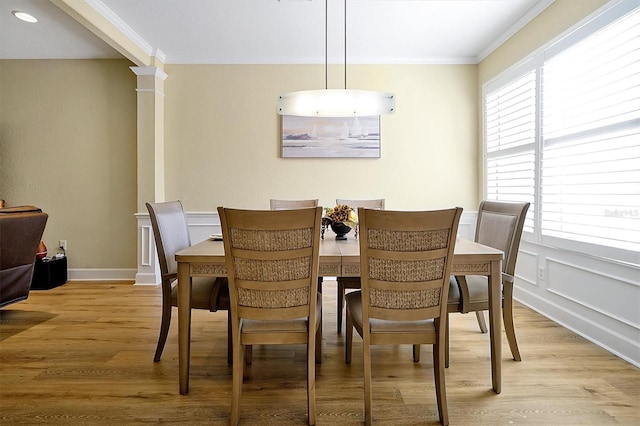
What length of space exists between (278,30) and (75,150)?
9.22ft

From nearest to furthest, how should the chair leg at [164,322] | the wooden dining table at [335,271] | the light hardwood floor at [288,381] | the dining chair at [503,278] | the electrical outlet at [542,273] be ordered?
the light hardwood floor at [288,381] < the wooden dining table at [335,271] < the dining chair at [503,278] < the chair leg at [164,322] < the electrical outlet at [542,273]

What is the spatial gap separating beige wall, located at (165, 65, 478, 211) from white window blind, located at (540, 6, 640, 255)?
132cm

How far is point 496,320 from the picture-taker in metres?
1.83

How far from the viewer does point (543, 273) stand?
306 centimetres

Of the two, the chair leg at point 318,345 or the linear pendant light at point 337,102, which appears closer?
the chair leg at point 318,345

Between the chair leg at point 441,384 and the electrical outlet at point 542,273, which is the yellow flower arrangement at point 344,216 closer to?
the chair leg at point 441,384

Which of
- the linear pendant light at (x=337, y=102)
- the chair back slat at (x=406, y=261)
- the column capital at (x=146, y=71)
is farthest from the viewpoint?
the column capital at (x=146, y=71)

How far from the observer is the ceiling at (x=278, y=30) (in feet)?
10.3

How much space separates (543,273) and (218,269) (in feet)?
8.89

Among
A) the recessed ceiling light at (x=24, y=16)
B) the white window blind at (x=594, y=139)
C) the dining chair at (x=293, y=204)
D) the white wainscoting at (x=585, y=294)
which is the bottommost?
the white wainscoting at (x=585, y=294)

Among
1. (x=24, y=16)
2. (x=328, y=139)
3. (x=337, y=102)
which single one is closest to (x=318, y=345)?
(x=337, y=102)

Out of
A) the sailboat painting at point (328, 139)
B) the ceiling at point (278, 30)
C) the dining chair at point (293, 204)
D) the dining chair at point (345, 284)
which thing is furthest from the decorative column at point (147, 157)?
the dining chair at point (345, 284)

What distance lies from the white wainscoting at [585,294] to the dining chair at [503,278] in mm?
407

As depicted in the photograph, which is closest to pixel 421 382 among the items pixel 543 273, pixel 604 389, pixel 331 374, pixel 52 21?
pixel 331 374
